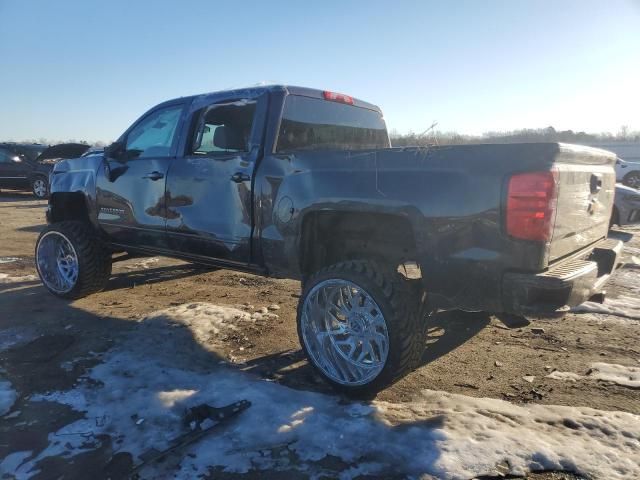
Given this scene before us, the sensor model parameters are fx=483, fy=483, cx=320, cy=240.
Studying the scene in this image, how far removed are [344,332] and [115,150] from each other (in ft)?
9.88

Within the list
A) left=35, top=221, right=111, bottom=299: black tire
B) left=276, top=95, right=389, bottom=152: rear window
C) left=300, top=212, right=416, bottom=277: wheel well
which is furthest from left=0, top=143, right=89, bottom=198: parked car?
left=300, top=212, right=416, bottom=277: wheel well

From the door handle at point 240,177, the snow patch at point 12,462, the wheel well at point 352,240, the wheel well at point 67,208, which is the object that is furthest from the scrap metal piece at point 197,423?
the wheel well at point 67,208

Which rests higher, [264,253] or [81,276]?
[264,253]

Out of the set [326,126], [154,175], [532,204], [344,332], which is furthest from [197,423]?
[326,126]

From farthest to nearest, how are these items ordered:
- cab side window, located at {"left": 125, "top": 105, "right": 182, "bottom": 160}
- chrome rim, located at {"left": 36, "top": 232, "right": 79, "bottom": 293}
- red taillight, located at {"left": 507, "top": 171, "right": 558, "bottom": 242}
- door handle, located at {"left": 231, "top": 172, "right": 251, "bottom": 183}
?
chrome rim, located at {"left": 36, "top": 232, "right": 79, "bottom": 293} → cab side window, located at {"left": 125, "top": 105, "right": 182, "bottom": 160} → door handle, located at {"left": 231, "top": 172, "right": 251, "bottom": 183} → red taillight, located at {"left": 507, "top": 171, "right": 558, "bottom": 242}

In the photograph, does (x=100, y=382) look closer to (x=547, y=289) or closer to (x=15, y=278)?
A: (x=547, y=289)

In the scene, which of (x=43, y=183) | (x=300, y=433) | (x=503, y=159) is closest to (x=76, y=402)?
(x=300, y=433)

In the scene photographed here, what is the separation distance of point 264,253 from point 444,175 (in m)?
1.49

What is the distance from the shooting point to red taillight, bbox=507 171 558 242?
2.43 metres

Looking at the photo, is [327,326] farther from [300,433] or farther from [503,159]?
[503,159]

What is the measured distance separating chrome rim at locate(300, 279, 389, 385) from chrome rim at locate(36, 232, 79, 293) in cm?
308

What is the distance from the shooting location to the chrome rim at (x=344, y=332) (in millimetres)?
2994

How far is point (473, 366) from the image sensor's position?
356 centimetres

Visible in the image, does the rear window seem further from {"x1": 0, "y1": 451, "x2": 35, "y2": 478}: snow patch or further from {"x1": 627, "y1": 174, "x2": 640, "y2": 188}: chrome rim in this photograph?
{"x1": 627, "y1": 174, "x2": 640, "y2": 188}: chrome rim
